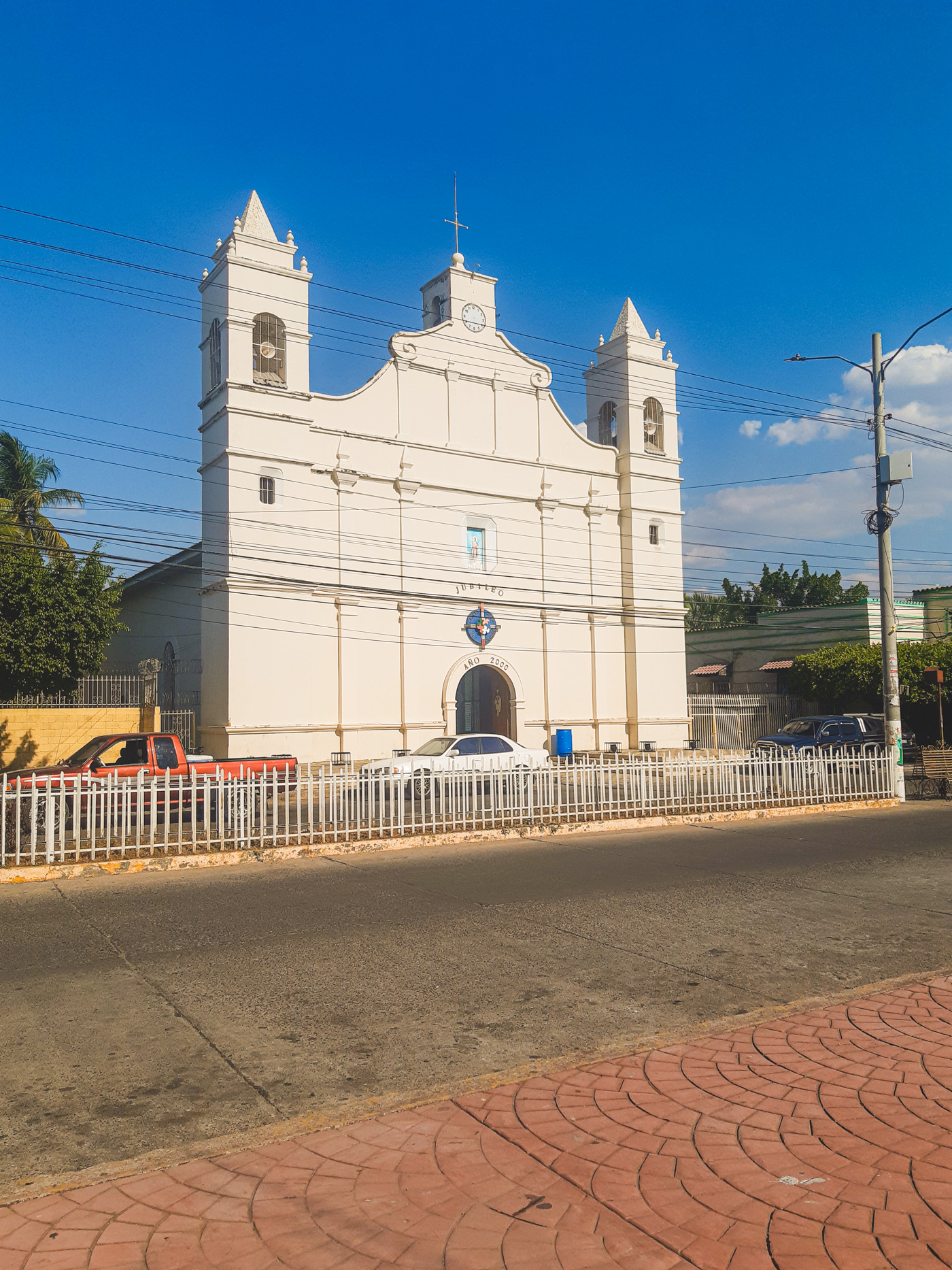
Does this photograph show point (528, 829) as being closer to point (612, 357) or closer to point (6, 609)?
point (6, 609)

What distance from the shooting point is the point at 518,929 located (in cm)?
836

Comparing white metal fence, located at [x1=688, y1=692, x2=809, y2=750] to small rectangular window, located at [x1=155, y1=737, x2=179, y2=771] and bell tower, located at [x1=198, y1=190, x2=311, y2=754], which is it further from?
small rectangular window, located at [x1=155, y1=737, x2=179, y2=771]

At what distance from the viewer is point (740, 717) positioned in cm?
3984

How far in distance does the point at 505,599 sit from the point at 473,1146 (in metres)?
28.3

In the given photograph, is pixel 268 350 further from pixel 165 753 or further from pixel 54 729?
pixel 165 753

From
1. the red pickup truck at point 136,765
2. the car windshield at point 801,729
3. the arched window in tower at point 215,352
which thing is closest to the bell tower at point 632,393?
the car windshield at point 801,729

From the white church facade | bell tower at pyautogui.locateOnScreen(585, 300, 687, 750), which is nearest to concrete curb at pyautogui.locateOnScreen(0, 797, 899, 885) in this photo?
the white church facade

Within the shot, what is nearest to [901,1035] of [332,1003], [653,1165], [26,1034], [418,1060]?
[653,1165]

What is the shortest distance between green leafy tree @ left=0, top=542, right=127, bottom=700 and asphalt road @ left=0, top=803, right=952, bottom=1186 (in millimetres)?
12651

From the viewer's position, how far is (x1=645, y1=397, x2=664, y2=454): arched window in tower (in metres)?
36.5

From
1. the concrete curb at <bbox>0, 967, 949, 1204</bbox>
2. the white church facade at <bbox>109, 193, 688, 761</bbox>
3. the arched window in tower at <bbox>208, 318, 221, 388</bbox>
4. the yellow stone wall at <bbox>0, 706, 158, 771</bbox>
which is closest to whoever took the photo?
the concrete curb at <bbox>0, 967, 949, 1204</bbox>

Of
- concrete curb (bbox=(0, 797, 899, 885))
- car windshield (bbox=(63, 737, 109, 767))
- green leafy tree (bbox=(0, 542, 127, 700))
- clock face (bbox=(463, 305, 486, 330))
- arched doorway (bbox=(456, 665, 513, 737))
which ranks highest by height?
clock face (bbox=(463, 305, 486, 330))

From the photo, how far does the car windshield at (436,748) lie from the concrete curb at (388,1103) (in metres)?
15.2

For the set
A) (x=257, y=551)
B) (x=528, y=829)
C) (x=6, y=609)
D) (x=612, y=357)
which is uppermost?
(x=612, y=357)
